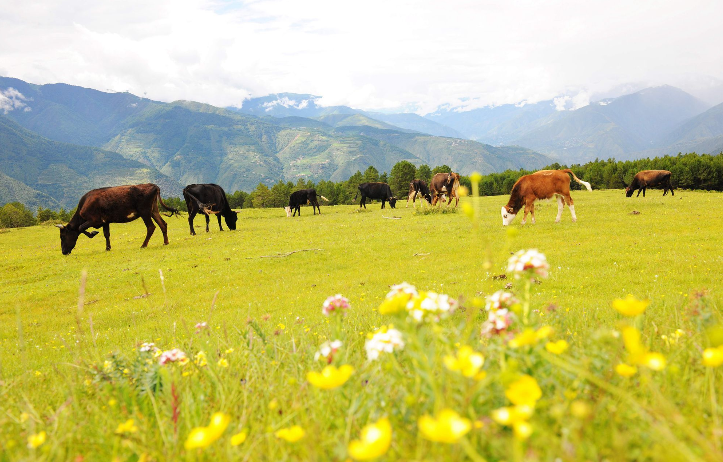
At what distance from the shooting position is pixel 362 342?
531 cm

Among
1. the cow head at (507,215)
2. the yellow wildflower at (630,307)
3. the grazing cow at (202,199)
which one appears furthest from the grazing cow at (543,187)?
the yellow wildflower at (630,307)

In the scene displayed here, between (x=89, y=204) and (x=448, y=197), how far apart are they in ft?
80.5

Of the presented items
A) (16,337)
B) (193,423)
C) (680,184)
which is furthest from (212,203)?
(680,184)

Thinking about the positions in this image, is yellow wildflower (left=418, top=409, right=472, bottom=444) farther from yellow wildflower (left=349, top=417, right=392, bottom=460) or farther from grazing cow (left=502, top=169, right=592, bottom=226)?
grazing cow (left=502, top=169, right=592, bottom=226)

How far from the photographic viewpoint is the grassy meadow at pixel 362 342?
5.47 ft

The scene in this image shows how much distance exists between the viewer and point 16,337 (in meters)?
9.70

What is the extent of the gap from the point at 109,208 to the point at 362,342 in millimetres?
19479

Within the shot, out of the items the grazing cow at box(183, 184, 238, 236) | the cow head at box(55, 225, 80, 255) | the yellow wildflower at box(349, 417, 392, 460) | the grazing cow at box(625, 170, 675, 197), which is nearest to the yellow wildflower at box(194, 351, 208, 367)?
the yellow wildflower at box(349, 417, 392, 460)

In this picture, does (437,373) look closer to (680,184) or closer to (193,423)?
(193,423)

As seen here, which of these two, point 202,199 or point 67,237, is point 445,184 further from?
point 67,237

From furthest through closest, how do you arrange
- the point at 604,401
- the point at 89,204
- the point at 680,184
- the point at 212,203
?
the point at 680,184 → the point at 212,203 → the point at 89,204 → the point at 604,401

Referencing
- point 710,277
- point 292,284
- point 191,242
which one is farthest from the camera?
point 191,242

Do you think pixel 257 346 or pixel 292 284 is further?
pixel 292 284

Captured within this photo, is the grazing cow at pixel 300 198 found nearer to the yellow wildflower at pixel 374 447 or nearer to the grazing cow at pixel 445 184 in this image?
the grazing cow at pixel 445 184
